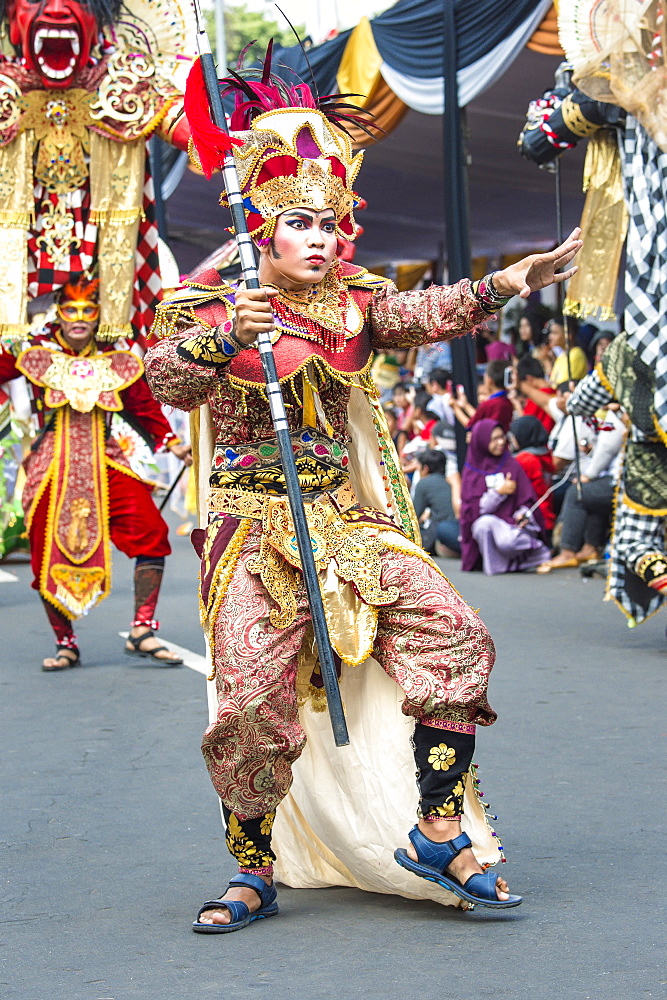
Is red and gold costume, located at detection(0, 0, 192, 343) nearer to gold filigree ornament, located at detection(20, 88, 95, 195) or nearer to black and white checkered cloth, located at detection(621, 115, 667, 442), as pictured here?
gold filigree ornament, located at detection(20, 88, 95, 195)

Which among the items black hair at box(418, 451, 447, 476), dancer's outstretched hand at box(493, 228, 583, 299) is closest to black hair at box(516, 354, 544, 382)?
black hair at box(418, 451, 447, 476)

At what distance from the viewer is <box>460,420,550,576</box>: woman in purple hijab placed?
1124 centimetres

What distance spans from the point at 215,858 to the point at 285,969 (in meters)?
1.00

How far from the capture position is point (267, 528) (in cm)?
385

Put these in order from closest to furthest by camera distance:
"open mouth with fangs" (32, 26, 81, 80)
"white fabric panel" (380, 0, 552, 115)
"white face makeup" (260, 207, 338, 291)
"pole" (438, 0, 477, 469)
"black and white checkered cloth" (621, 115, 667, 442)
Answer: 1. "white face makeup" (260, 207, 338, 291)
2. "black and white checkered cloth" (621, 115, 667, 442)
3. "open mouth with fangs" (32, 26, 81, 80)
4. "white fabric panel" (380, 0, 552, 115)
5. "pole" (438, 0, 477, 469)

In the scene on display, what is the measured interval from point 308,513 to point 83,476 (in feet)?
12.9

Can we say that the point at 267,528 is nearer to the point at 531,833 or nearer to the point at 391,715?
the point at 391,715

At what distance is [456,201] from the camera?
A: 12469 mm

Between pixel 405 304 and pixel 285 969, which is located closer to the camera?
pixel 285 969

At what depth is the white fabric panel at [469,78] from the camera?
36.2 ft

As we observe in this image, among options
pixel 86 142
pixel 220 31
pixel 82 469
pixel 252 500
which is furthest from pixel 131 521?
pixel 220 31

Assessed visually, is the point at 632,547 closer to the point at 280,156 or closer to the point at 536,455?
the point at 280,156

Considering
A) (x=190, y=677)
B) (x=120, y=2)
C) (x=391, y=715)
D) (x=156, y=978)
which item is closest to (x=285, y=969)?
(x=156, y=978)

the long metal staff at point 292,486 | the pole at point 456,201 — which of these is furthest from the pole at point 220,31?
the long metal staff at point 292,486
